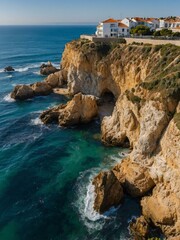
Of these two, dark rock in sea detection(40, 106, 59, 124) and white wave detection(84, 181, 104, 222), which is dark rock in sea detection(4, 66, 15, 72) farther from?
white wave detection(84, 181, 104, 222)

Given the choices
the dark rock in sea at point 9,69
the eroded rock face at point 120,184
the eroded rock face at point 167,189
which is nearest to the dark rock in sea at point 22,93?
the dark rock in sea at point 9,69

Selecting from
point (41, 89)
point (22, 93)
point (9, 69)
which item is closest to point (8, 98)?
point (22, 93)

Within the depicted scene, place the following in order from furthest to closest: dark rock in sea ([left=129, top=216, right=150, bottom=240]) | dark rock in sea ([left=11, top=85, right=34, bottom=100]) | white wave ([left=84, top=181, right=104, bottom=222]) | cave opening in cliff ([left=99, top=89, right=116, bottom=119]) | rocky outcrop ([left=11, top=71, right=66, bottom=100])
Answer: rocky outcrop ([left=11, top=71, right=66, bottom=100]), dark rock in sea ([left=11, top=85, right=34, bottom=100]), cave opening in cliff ([left=99, top=89, right=116, bottom=119]), white wave ([left=84, top=181, right=104, bottom=222]), dark rock in sea ([left=129, top=216, right=150, bottom=240])

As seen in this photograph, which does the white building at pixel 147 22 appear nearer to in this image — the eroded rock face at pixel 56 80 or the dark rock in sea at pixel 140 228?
the eroded rock face at pixel 56 80

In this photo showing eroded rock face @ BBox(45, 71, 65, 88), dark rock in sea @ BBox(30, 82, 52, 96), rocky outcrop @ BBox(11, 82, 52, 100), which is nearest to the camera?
rocky outcrop @ BBox(11, 82, 52, 100)

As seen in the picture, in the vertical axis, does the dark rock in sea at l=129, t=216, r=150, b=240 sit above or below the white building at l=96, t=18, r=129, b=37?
below

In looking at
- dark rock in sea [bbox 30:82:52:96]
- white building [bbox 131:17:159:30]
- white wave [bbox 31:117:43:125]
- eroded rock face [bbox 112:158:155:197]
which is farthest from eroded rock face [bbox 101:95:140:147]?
white building [bbox 131:17:159:30]

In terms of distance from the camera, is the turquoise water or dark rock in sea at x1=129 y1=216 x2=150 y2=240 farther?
the turquoise water
